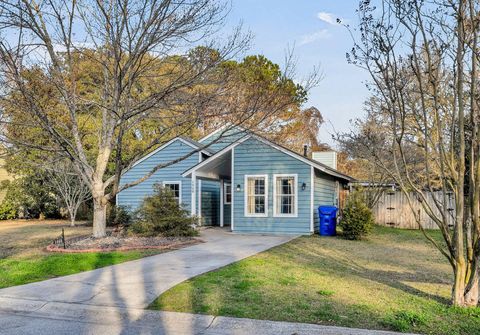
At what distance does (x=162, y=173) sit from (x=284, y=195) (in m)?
6.76

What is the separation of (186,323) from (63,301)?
200cm

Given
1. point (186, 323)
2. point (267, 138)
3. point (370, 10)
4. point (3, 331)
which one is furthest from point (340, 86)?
point (267, 138)

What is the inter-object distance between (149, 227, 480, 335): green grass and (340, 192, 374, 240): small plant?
4.18m

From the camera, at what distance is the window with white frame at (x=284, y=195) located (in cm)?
1598

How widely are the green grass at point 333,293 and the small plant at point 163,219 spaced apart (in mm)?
4227

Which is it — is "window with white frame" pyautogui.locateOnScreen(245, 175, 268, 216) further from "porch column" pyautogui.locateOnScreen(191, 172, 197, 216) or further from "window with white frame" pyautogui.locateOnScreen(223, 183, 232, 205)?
"window with white frame" pyautogui.locateOnScreen(223, 183, 232, 205)

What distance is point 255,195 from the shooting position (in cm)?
1652

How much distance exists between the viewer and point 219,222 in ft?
68.2

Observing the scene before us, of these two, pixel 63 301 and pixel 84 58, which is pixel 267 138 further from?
pixel 63 301

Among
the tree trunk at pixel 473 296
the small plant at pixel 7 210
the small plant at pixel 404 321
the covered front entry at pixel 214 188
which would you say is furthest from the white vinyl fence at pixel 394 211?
the small plant at pixel 7 210

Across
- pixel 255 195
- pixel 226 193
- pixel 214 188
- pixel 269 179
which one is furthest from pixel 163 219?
pixel 214 188

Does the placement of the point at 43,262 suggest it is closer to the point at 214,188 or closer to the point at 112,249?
the point at 112,249

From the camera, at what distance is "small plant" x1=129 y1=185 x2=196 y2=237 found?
1356 cm

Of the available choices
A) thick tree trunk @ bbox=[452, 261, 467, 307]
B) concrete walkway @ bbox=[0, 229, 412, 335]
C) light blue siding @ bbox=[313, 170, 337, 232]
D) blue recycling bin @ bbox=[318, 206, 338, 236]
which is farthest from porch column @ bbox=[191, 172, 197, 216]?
thick tree trunk @ bbox=[452, 261, 467, 307]
